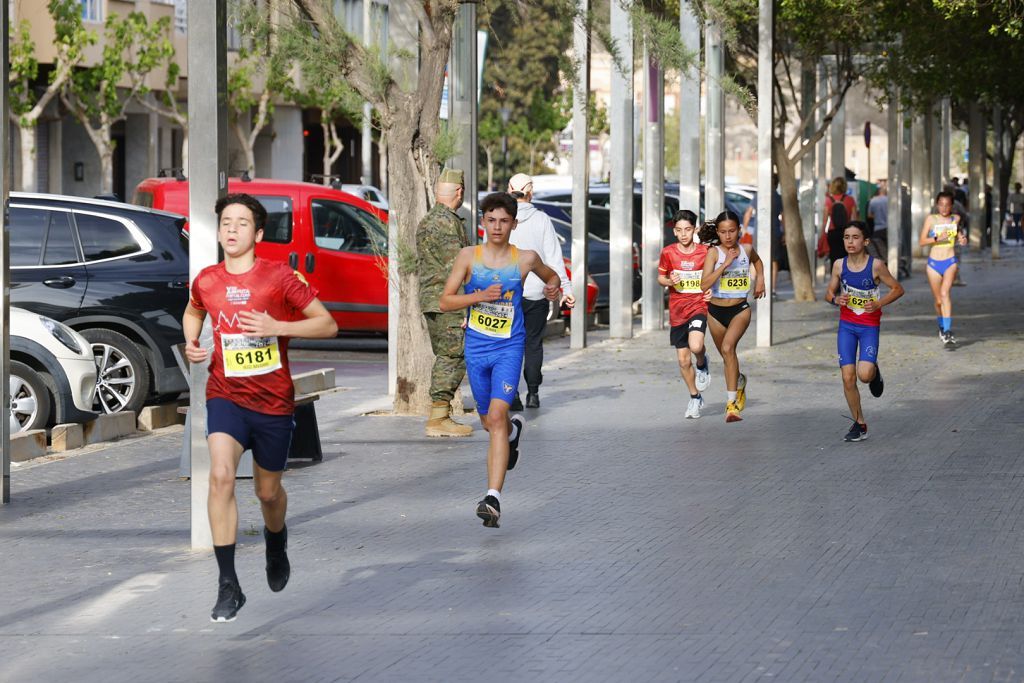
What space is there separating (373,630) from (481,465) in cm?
465

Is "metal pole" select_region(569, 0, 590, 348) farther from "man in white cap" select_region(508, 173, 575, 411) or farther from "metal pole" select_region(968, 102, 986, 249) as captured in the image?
"metal pole" select_region(968, 102, 986, 249)

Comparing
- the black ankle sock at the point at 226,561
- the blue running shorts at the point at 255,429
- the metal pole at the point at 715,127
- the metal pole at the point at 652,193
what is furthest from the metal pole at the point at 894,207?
the black ankle sock at the point at 226,561

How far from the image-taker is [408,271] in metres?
14.2

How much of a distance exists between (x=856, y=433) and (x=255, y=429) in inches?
248

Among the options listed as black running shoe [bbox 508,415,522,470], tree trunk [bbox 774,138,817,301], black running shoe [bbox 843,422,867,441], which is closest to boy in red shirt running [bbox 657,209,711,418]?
black running shoe [bbox 843,422,867,441]

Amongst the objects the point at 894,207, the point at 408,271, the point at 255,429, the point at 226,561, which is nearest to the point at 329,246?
the point at 408,271

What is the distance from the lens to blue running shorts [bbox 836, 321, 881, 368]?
507 inches

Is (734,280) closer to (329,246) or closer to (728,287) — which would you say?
(728,287)

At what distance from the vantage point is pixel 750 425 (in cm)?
1366

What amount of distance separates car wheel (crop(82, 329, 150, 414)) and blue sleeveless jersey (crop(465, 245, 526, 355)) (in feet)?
15.5

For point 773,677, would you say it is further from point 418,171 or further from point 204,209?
point 418,171

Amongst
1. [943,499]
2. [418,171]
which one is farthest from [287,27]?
[943,499]

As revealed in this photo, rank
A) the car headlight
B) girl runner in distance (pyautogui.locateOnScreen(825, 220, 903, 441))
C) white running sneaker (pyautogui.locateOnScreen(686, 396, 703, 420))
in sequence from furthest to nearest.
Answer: white running sneaker (pyautogui.locateOnScreen(686, 396, 703, 420)) → girl runner in distance (pyautogui.locateOnScreen(825, 220, 903, 441)) → the car headlight

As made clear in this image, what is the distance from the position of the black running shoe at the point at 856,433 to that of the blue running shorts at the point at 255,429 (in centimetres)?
612
